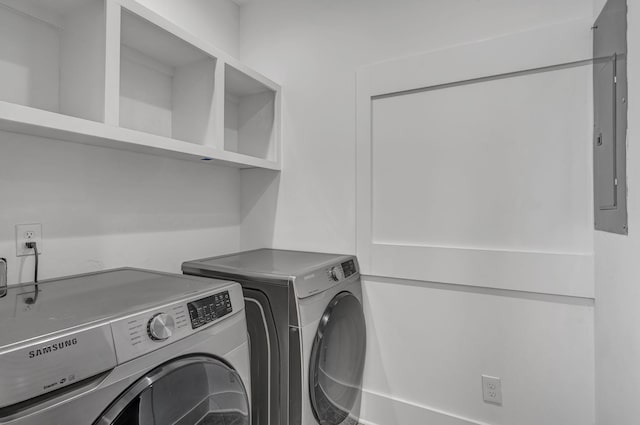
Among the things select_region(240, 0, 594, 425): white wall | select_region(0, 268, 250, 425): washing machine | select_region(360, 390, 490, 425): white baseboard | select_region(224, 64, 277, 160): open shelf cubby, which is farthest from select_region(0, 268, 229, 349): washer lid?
select_region(360, 390, 490, 425): white baseboard

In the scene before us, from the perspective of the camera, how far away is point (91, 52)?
4.00ft

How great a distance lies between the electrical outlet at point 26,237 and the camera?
122 cm

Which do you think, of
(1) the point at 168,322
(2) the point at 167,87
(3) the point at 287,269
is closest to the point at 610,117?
(3) the point at 287,269

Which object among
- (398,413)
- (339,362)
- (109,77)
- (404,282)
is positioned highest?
(109,77)

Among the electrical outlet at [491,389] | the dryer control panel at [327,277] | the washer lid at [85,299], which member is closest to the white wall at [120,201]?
the washer lid at [85,299]

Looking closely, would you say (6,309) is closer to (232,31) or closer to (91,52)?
(91,52)

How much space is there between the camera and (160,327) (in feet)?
2.90

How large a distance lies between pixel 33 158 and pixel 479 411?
2.21 meters

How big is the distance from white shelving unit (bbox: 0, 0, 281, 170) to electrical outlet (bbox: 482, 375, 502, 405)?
1.64 m

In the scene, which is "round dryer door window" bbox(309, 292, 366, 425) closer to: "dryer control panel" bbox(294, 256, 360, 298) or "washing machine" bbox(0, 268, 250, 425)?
"dryer control panel" bbox(294, 256, 360, 298)

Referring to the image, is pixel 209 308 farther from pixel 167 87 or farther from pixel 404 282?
pixel 167 87

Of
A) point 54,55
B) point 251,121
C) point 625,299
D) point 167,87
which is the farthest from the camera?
point 251,121

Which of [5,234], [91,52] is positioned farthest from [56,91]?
[5,234]

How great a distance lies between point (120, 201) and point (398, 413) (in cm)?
177
